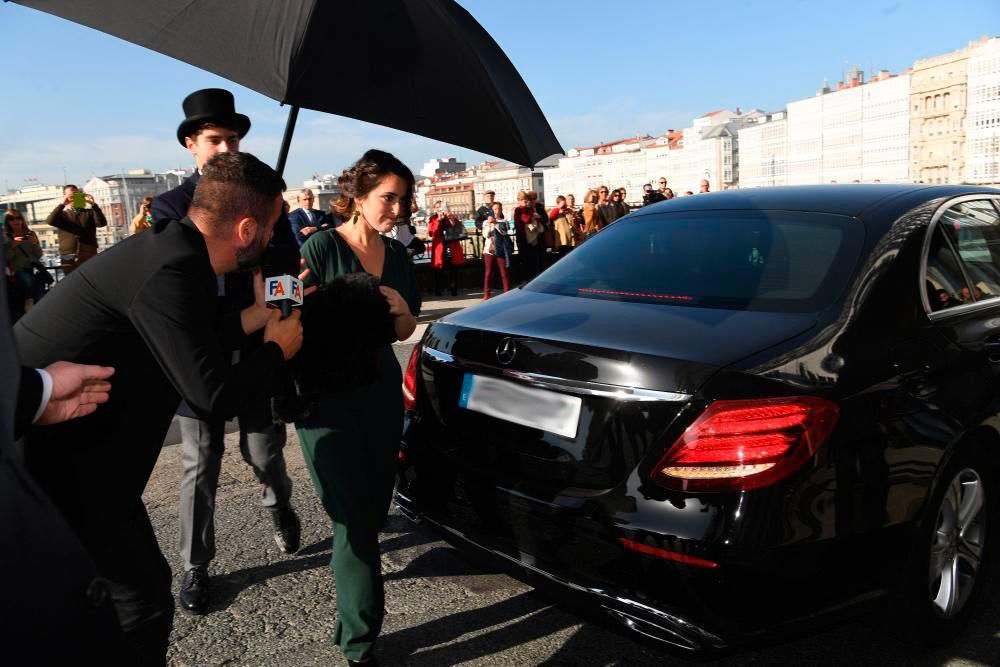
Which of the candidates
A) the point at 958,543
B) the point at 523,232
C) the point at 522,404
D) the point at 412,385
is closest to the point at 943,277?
the point at 958,543

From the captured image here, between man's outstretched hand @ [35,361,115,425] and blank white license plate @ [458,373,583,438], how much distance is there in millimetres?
1198

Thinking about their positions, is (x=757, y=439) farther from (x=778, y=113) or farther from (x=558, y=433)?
(x=778, y=113)

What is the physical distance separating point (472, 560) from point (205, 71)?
5.53 feet

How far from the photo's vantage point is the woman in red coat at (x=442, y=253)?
14570 mm

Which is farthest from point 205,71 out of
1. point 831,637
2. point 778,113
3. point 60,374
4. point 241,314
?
point 778,113

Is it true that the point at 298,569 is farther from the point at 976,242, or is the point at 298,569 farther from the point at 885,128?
the point at 885,128

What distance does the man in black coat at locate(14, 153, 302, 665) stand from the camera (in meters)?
1.73

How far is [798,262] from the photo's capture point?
272 centimetres

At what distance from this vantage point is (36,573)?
1.14 metres

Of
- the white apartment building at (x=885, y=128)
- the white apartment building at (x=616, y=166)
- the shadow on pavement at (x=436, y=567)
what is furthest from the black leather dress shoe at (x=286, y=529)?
the white apartment building at (x=616, y=166)

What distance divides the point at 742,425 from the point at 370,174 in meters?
1.59

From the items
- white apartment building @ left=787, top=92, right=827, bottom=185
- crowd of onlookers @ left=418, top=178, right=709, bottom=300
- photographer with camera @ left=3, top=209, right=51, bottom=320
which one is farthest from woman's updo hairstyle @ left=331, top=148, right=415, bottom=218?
white apartment building @ left=787, top=92, right=827, bottom=185

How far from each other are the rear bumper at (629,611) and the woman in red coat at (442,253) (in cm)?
1230

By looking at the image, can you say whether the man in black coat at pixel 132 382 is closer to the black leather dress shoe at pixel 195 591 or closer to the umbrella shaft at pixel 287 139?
the umbrella shaft at pixel 287 139
